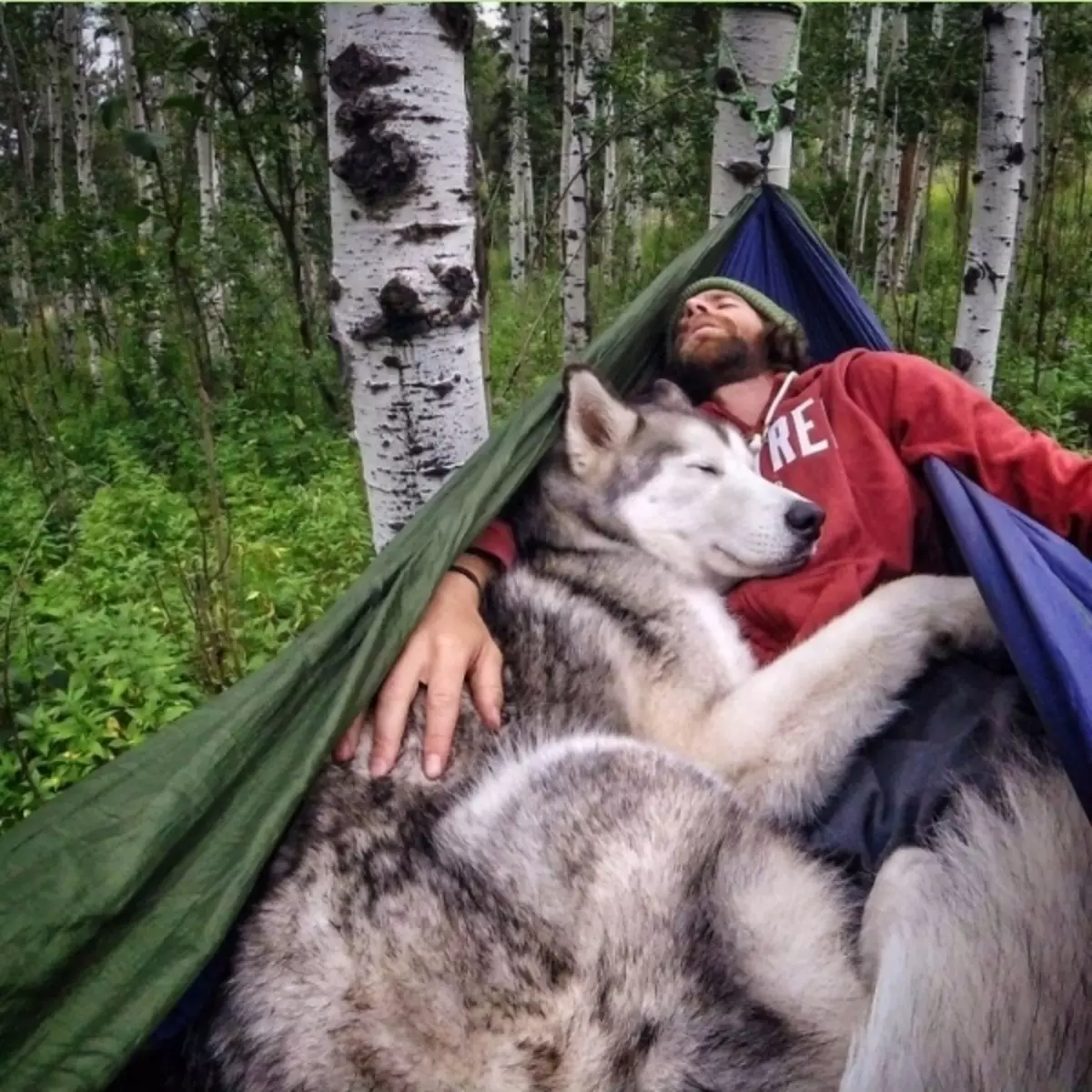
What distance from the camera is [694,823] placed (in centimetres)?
146

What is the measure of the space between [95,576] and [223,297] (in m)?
5.67

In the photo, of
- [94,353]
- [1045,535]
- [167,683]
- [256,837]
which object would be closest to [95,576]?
[167,683]

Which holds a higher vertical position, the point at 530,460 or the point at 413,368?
the point at 413,368

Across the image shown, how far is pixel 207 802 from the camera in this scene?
1.32 meters

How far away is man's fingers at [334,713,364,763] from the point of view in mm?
1598

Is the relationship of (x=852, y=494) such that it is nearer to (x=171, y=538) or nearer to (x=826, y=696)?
(x=826, y=696)

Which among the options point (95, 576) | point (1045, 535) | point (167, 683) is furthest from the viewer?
point (95, 576)

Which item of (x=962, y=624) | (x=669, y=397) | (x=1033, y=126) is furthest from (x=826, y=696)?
(x=1033, y=126)

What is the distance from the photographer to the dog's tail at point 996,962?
3.47 feet

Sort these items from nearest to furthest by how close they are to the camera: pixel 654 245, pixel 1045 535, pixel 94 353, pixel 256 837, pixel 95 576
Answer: pixel 256 837
pixel 1045 535
pixel 95 576
pixel 94 353
pixel 654 245

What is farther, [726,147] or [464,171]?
[726,147]

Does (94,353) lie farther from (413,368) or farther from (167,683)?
(413,368)

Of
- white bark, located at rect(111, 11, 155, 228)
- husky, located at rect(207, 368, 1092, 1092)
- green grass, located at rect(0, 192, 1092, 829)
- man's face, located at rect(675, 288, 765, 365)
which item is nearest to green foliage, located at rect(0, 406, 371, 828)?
green grass, located at rect(0, 192, 1092, 829)

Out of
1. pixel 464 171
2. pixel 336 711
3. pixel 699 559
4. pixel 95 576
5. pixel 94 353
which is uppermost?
pixel 464 171
